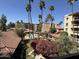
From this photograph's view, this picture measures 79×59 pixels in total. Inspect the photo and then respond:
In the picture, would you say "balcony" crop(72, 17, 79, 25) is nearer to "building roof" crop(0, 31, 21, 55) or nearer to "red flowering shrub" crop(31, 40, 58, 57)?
"red flowering shrub" crop(31, 40, 58, 57)

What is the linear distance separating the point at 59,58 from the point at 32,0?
66498mm

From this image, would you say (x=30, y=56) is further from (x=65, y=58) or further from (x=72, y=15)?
(x=72, y=15)

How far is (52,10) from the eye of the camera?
79.8 meters

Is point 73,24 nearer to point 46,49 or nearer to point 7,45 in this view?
point 46,49

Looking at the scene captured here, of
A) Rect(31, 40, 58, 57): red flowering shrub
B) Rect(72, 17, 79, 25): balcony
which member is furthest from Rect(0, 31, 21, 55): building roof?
Rect(72, 17, 79, 25): balcony

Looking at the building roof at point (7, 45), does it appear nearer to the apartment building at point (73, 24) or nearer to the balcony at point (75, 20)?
the apartment building at point (73, 24)

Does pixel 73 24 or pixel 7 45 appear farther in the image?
pixel 73 24

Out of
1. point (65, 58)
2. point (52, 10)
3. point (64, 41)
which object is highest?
point (52, 10)

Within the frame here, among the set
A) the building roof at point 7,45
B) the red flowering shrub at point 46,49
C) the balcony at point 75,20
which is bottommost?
the red flowering shrub at point 46,49

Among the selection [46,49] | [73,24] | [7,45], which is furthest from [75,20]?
[7,45]

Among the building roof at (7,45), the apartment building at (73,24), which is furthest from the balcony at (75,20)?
the building roof at (7,45)

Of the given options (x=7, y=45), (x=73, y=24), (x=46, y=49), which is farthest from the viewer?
(x=73, y=24)

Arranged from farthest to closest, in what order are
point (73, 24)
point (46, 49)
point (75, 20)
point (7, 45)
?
point (73, 24), point (75, 20), point (46, 49), point (7, 45)

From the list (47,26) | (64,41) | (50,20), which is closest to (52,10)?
(50,20)
